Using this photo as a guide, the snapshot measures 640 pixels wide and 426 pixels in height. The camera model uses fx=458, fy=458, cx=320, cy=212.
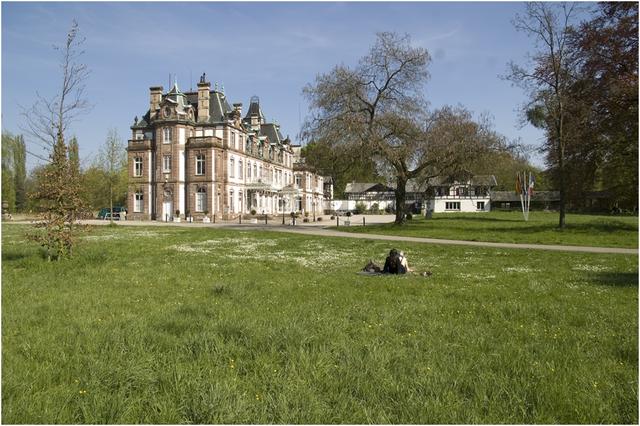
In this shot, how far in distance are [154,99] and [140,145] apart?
6083 mm

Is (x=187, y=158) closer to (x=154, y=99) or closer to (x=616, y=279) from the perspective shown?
(x=154, y=99)

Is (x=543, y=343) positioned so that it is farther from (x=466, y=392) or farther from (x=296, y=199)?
(x=296, y=199)

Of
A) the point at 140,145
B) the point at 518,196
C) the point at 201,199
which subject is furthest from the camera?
the point at 518,196

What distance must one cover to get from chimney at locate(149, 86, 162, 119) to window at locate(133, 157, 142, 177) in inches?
218

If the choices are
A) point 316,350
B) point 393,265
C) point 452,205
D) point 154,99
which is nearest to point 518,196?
point 452,205

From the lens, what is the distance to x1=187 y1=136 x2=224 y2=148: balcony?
2092 inches

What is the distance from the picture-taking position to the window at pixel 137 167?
55.8m

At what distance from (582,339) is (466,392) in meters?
2.64

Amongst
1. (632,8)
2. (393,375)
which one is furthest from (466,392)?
(632,8)

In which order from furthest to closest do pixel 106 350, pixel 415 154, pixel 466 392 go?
pixel 415 154, pixel 106 350, pixel 466 392

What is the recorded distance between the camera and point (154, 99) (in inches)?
2219

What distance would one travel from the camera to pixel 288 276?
11469 millimetres

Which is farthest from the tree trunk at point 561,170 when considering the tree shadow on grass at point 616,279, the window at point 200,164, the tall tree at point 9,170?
the tall tree at point 9,170

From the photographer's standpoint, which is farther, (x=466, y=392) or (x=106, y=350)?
(x=106, y=350)
